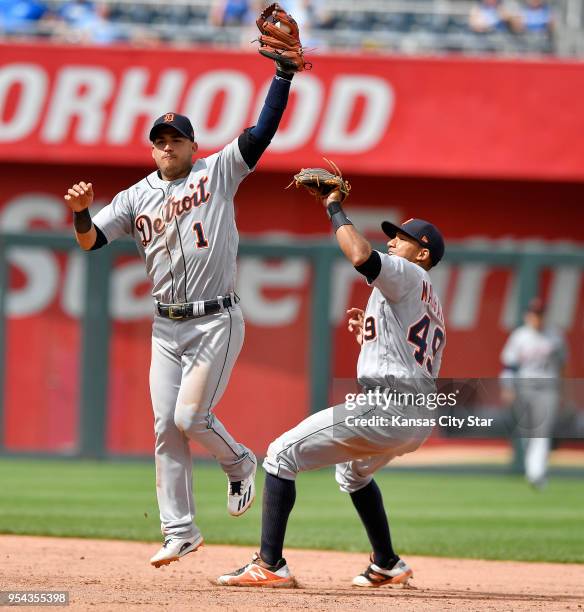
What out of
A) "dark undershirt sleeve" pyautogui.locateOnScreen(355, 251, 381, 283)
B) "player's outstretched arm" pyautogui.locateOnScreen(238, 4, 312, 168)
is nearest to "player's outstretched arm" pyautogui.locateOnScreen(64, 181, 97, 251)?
"player's outstretched arm" pyautogui.locateOnScreen(238, 4, 312, 168)

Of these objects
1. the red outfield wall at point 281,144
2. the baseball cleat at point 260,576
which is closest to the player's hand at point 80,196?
the baseball cleat at point 260,576

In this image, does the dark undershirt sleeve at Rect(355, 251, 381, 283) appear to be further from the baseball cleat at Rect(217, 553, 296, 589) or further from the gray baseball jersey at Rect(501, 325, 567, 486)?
the gray baseball jersey at Rect(501, 325, 567, 486)

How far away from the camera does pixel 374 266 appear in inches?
197

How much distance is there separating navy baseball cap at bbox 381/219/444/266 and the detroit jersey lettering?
6.1 inches

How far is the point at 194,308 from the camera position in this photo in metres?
5.48

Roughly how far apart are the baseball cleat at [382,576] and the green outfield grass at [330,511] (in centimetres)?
166

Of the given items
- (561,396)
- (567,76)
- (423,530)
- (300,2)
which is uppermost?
(300,2)

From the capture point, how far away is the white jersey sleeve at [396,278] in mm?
5078

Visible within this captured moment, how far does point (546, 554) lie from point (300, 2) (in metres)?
9.22

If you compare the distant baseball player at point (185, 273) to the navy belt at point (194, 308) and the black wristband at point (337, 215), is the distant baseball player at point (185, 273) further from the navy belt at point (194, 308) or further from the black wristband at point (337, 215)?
the black wristband at point (337, 215)

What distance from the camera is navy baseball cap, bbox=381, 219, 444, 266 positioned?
5465 millimetres

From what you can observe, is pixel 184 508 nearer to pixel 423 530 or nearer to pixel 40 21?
pixel 423 530

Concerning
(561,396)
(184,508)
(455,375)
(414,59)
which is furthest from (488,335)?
(184,508)

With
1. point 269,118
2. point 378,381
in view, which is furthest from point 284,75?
point 378,381
